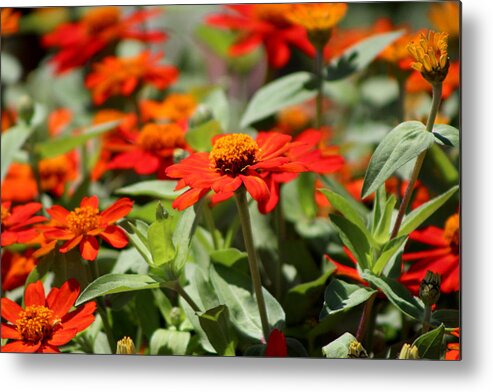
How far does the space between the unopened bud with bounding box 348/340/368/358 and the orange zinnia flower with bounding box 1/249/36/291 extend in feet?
1.20

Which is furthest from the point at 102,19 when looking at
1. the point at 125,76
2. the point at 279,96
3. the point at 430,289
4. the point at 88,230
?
the point at 430,289

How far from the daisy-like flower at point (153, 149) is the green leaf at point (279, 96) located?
9 cm

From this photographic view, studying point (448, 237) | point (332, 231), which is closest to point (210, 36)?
point (332, 231)

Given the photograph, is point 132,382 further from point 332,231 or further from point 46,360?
point 332,231

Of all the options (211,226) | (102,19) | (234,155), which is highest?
(102,19)

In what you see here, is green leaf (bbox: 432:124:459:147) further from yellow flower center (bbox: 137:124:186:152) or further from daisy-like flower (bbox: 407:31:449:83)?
yellow flower center (bbox: 137:124:186:152)

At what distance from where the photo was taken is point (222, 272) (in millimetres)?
912

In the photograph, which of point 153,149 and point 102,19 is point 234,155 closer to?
point 153,149

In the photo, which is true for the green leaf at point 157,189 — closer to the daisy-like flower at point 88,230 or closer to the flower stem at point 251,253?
the daisy-like flower at point 88,230

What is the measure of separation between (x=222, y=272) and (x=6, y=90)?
2.05 feet

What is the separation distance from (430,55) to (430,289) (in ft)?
0.73

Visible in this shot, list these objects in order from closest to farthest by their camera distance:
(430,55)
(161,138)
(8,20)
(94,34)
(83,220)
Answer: (430,55) < (83,220) < (161,138) < (8,20) < (94,34)

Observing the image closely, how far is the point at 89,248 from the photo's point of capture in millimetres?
904

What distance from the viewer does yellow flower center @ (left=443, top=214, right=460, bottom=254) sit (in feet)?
2.99
